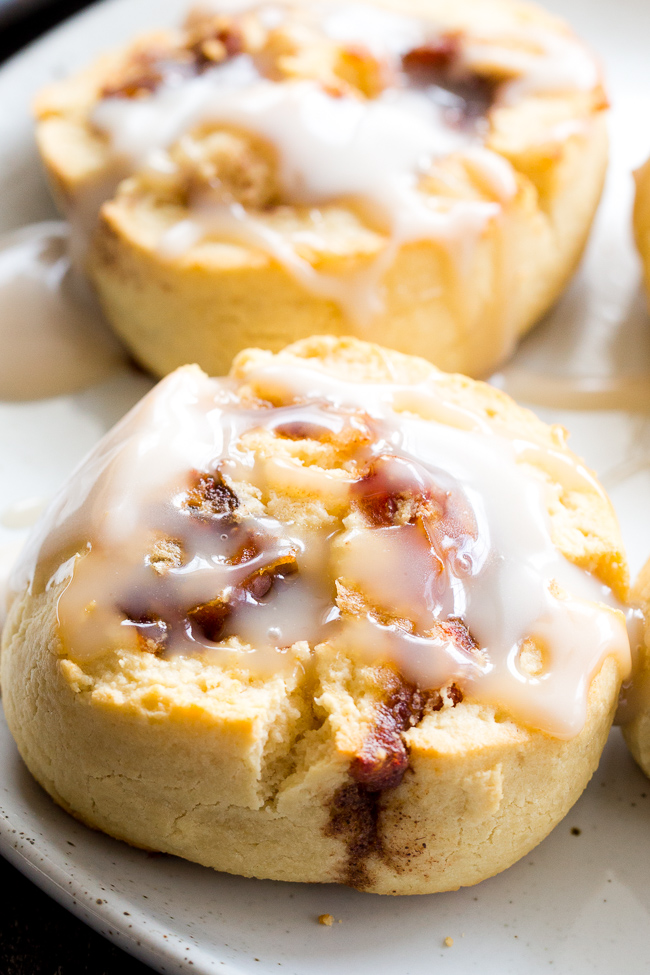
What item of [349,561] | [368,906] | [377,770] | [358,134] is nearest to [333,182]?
[358,134]

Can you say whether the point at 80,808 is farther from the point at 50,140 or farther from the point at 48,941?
the point at 50,140

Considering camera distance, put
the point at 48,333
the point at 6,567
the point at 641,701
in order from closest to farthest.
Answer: the point at 641,701 < the point at 6,567 < the point at 48,333

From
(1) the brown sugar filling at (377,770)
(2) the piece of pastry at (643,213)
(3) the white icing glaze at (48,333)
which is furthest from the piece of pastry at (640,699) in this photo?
(3) the white icing glaze at (48,333)

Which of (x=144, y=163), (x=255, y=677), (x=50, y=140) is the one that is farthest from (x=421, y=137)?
(x=255, y=677)

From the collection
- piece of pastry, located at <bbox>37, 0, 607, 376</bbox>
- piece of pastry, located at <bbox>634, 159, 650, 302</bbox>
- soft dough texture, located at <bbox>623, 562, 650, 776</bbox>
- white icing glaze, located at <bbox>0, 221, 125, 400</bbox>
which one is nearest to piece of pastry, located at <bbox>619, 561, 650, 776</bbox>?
soft dough texture, located at <bbox>623, 562, 650, 776</bbox>

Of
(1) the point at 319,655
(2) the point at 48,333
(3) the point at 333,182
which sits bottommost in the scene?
(2) the point at 48,333

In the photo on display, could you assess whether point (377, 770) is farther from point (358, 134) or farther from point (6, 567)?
point (358, 134)

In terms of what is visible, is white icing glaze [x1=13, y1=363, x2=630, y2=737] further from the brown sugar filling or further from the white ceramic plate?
the white ceramic plate

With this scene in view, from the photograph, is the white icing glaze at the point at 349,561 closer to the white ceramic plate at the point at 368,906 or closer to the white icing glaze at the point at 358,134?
the white ceramic plate at the point at 368,906
